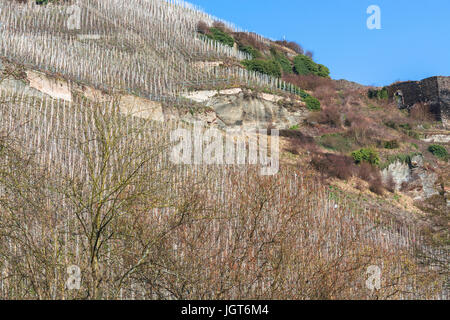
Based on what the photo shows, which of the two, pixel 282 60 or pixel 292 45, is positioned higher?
pixel 292 45

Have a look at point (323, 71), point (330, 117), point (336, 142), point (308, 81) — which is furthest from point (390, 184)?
point (323, 71)

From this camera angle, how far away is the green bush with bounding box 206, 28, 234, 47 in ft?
Answer: 104

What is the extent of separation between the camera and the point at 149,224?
7.42 metres

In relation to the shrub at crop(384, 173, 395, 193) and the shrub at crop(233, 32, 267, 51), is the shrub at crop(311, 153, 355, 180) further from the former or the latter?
the shrub at crop(233, 32, 267, 51)

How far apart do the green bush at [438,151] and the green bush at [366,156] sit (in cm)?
837

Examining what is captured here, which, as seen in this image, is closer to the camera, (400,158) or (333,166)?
(333,166)

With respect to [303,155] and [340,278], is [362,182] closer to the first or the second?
[303,155]

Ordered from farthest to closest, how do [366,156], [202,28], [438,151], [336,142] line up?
[202,28] < [438,151] < [336,142] < [366,156]

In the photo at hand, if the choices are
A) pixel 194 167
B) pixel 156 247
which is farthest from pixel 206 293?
pixel 194 167

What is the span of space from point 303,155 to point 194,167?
398 inches

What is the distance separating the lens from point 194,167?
10.9 meters

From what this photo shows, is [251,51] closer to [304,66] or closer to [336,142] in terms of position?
[304,66]

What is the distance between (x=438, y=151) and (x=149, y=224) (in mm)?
25453

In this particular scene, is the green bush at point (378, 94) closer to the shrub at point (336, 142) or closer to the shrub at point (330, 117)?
the shrub at point (330, 117)
